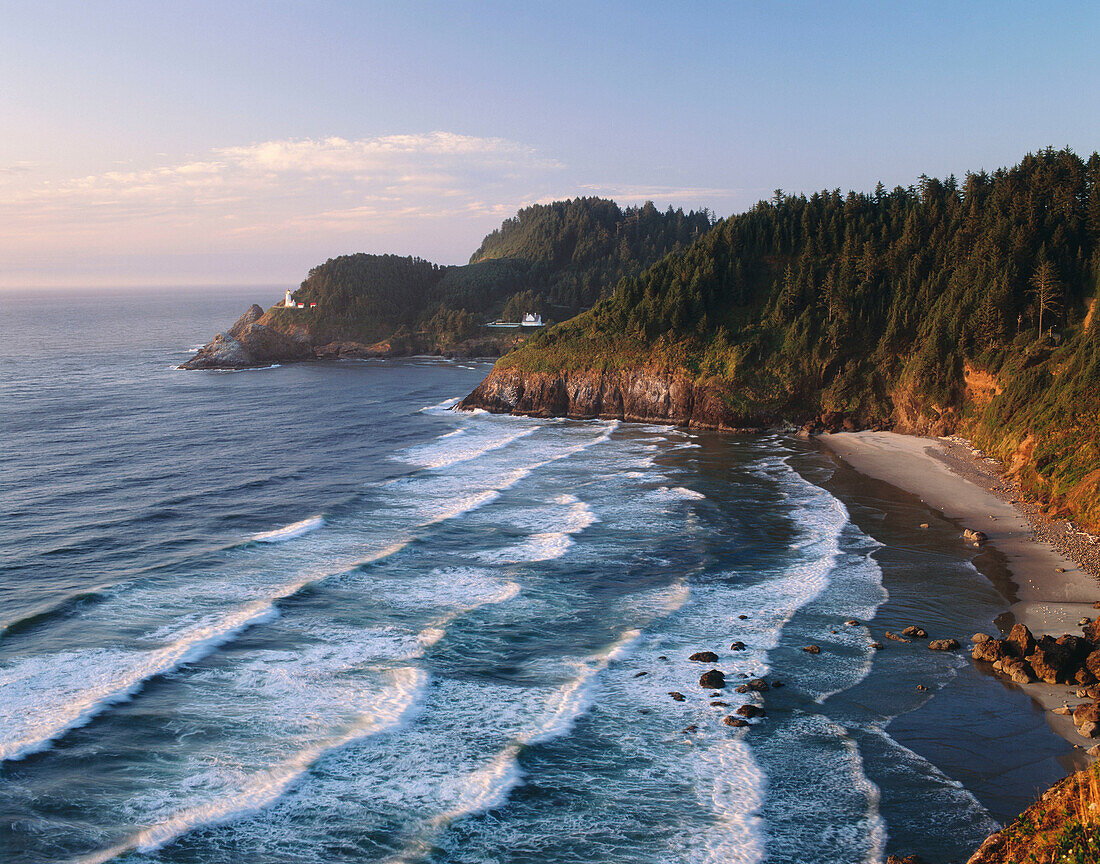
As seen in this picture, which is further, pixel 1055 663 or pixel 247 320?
pixel 247 320

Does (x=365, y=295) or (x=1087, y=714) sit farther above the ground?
(x=365, y=295)

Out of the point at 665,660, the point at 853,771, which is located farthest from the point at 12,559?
the point at 853,771

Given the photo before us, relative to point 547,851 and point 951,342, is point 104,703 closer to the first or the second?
point 547,851

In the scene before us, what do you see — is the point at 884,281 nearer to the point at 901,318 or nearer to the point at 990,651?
the point at 901,318

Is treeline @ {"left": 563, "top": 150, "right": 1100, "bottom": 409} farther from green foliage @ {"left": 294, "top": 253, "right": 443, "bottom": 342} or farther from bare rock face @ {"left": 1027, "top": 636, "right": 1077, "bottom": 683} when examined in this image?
green foliage @ {"left": 294, "top": 253, "right": 443, "bottom": 342}

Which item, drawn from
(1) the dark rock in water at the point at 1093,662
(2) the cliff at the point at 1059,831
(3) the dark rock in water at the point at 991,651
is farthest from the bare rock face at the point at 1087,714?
(2) the cliff at the point at 1059,831

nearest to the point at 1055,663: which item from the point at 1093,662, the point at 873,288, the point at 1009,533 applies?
the point at 1093,662
